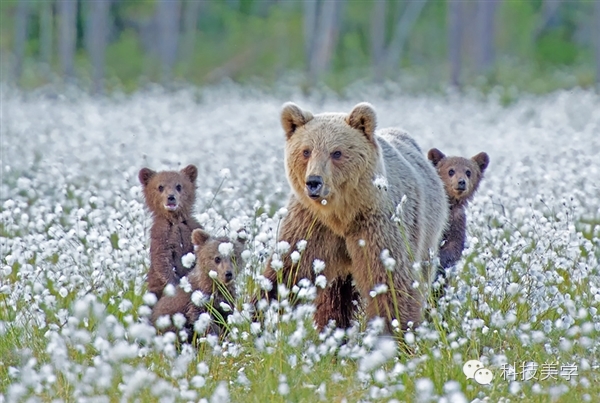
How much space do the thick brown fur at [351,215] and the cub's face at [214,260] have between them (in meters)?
0.25

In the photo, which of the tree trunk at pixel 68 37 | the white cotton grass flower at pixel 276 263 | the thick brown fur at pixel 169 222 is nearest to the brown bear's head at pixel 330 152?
the white cotton grass flower at pixel 276 263

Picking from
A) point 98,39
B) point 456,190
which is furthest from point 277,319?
point 98,39

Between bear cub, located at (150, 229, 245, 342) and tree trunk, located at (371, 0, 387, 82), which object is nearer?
bear cub, located at (150, 229, 245, 342)

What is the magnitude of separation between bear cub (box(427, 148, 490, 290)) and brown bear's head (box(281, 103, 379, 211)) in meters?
1.22

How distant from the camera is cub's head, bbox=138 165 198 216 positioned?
279 inches

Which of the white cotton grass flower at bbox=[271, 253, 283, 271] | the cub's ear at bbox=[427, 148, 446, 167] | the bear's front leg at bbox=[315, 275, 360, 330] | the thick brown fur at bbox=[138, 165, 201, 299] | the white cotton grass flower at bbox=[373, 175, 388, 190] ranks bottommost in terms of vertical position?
the bear's front leg at bbox=[315, 275, 360, 330]

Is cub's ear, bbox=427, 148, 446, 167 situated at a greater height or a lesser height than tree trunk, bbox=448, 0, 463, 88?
greater

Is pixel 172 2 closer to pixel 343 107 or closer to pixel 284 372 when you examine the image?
pixel 343 107

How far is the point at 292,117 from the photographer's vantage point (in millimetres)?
6520

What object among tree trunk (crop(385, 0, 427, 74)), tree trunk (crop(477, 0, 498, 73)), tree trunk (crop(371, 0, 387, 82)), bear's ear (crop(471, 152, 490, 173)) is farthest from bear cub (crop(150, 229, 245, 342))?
tree trunk (crop(385, 0, 427, 74))

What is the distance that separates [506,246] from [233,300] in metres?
2.14

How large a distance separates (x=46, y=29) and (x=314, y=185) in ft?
131

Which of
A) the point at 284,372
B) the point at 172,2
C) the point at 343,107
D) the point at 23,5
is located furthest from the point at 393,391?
the point at 23,5
